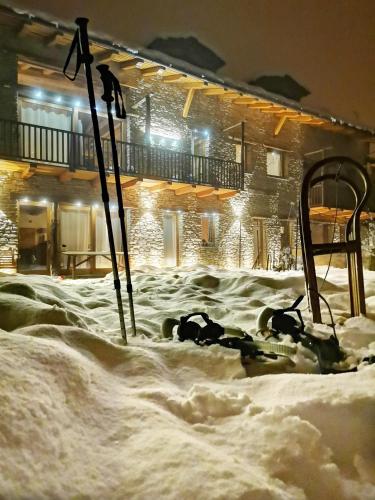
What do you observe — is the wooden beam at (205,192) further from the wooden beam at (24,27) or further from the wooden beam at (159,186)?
the wooden beam at (24,27)

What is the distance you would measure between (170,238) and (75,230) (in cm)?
400

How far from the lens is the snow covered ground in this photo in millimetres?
1094

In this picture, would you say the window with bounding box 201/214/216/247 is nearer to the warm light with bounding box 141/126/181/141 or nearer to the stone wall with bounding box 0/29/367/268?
the stone wall with bounding box 0/29/367/268

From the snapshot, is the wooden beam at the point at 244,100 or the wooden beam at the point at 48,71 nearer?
the wooden beam at the point at 48,71

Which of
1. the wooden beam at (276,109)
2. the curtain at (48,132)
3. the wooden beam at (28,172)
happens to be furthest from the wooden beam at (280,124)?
the wooden beam at (28,172)

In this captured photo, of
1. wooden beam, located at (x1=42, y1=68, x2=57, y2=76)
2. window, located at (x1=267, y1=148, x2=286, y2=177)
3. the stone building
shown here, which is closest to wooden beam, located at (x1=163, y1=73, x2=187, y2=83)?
the stone building

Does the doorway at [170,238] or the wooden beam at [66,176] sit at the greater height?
the wooden beam at [66,176]

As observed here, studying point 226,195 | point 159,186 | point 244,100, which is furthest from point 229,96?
point 159,186

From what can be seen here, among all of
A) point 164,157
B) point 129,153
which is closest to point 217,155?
point 164,157

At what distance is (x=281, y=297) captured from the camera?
4961 mm

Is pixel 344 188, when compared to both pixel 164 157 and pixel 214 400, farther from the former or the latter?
pixel 214 400

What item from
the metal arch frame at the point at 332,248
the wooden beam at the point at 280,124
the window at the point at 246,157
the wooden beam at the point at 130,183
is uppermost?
the wooden beam at the point at 280,124

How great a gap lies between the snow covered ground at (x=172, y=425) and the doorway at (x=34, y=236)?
10.6 metres

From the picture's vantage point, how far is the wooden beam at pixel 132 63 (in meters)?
12.3
